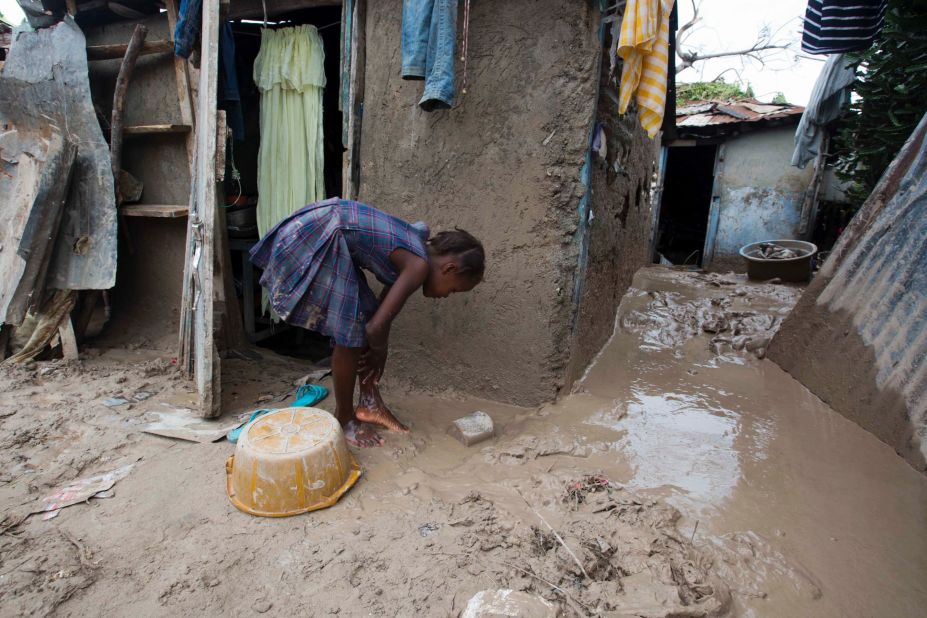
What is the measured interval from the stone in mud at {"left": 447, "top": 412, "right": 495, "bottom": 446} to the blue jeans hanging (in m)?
1.56

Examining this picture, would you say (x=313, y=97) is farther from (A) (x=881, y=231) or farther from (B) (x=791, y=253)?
(B) (x=791, y=253)

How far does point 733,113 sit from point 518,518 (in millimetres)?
8392

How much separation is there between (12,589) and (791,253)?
6.77 metres

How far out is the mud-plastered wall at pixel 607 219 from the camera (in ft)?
8.93

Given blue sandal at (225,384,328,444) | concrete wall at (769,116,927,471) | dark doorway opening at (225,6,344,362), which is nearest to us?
concrete wall at (769,116,927,471)

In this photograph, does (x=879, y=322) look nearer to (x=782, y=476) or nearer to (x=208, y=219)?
(x=782, y=476)

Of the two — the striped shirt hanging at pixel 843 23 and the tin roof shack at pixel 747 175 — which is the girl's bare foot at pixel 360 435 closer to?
the striped shirt hanging at pixel 843 23

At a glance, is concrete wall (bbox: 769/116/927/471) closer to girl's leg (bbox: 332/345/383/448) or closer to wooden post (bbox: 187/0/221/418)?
girl's leg (bbox: 332/345/383/448)

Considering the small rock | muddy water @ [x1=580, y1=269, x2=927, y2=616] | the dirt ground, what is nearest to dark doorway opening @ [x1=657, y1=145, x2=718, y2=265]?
muddy water @ [x1=580, y1=269, x2=927, y2=616]

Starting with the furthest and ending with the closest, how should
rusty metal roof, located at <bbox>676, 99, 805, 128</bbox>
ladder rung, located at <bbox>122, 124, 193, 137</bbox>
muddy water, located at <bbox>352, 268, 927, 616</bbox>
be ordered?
1. rusty metal roof, located at <bbox>676, 99, 805, 128</bbox>
2. ladder rung, located at <bbox>122, 124, 193, 137</bbox>
3. muddy water, located at <bbox>352, 268, 927, 616</bbox>

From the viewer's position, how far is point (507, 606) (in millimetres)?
1407

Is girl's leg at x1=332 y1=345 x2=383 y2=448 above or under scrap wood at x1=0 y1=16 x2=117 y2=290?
under

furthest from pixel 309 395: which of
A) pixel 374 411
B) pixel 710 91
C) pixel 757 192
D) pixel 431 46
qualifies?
pixel 710 91

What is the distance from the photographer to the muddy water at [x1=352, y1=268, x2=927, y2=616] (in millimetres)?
1594
